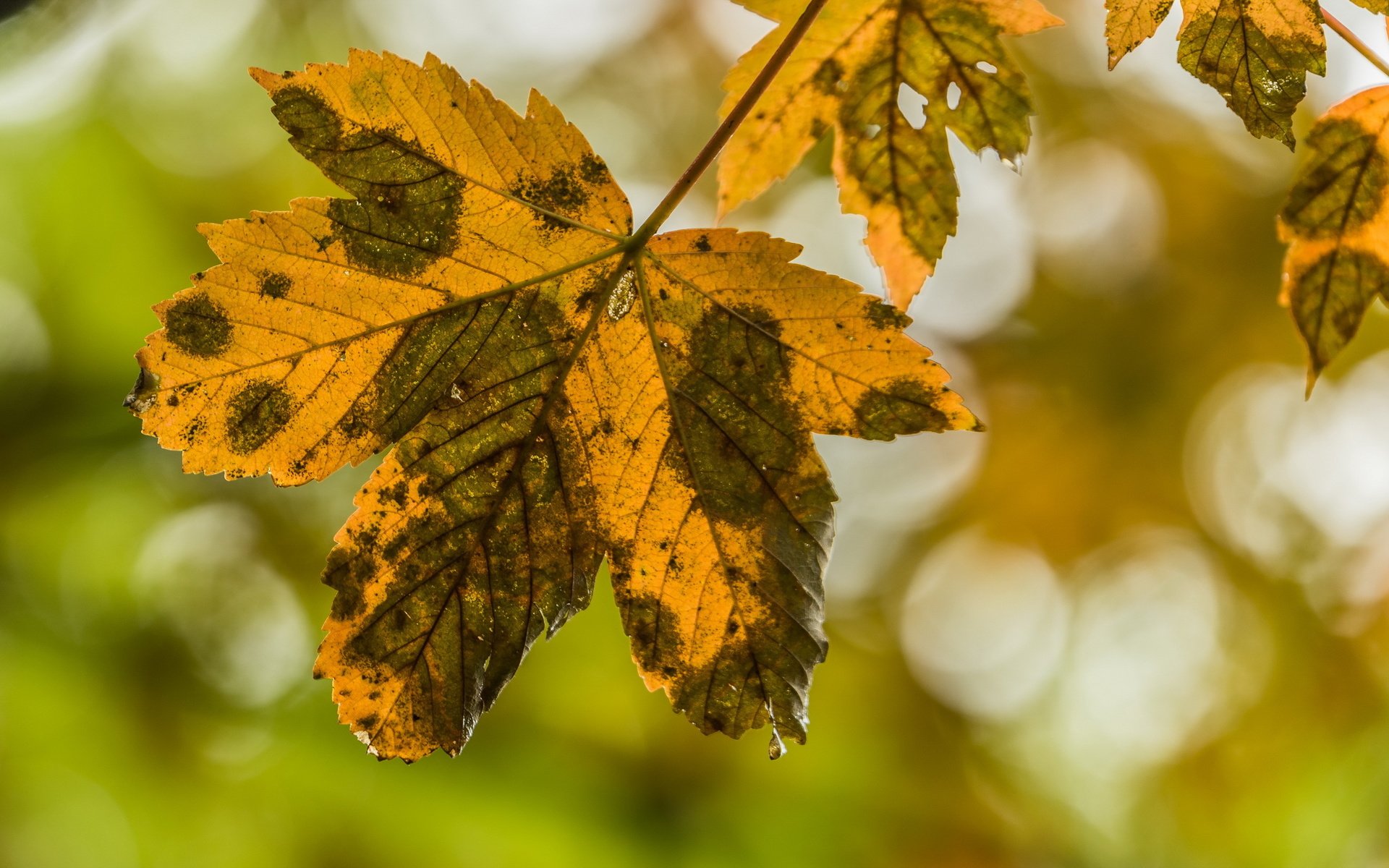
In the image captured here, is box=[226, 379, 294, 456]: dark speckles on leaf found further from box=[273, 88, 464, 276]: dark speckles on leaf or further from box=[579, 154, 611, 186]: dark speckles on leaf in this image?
box=[579, 154, 611, 186]: dark speckles on leaf

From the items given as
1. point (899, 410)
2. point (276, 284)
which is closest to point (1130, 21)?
point (899, 410)

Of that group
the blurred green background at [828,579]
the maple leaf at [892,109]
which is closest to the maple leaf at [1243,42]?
the maple leaf at [892,109]

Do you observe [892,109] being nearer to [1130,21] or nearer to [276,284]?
[1130,21]

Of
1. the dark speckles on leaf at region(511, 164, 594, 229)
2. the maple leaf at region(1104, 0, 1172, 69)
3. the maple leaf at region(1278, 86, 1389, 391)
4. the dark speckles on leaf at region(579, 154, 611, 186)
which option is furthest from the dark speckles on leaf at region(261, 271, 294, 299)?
the maple leaf at region(1278, 86, 1389, 391)

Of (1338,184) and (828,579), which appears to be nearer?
(1338,184)

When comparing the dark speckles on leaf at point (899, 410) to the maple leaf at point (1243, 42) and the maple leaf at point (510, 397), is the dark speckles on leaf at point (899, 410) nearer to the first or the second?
the maple leaf at point (510, 397)

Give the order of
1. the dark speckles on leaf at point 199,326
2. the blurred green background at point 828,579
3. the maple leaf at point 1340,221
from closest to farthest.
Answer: the dark speckles on leaf at point 199,326
the maple leaf at point 1340,221
the blurred green background at point 828,579

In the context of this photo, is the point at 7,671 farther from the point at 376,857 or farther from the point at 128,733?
the point at 376,857
